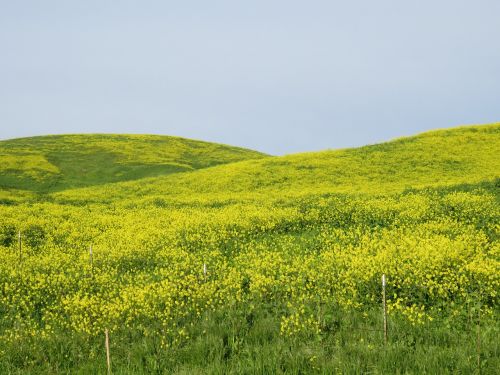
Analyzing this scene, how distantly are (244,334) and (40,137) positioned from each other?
99.0 m

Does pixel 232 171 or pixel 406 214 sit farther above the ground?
pixel 232 171

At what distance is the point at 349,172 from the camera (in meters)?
42.5

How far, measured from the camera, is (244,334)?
11328 millimetres

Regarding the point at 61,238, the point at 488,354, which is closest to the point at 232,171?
the point at 61,238

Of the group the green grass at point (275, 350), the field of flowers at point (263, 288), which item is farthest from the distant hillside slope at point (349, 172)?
the green grass at point (275, 350)

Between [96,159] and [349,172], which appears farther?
[96,159]

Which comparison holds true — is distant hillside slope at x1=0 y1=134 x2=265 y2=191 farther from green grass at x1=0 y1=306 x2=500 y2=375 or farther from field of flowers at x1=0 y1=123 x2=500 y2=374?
green grass at x1=0 y1=306 x2=500 y2=375

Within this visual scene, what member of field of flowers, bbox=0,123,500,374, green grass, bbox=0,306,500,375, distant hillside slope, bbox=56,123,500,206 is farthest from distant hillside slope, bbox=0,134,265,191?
green grass, bbox=0,306,500,375

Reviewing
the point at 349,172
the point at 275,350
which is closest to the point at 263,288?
the point at 275,350

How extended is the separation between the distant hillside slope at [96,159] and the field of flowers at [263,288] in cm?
3002

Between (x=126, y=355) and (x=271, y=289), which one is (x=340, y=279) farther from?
(x=126, y=355)

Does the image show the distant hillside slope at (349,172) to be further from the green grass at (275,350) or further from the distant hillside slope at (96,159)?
the green grass at (275,350)

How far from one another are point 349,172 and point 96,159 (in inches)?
1667

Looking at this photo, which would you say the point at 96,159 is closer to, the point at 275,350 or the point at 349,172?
the point at 349,172
